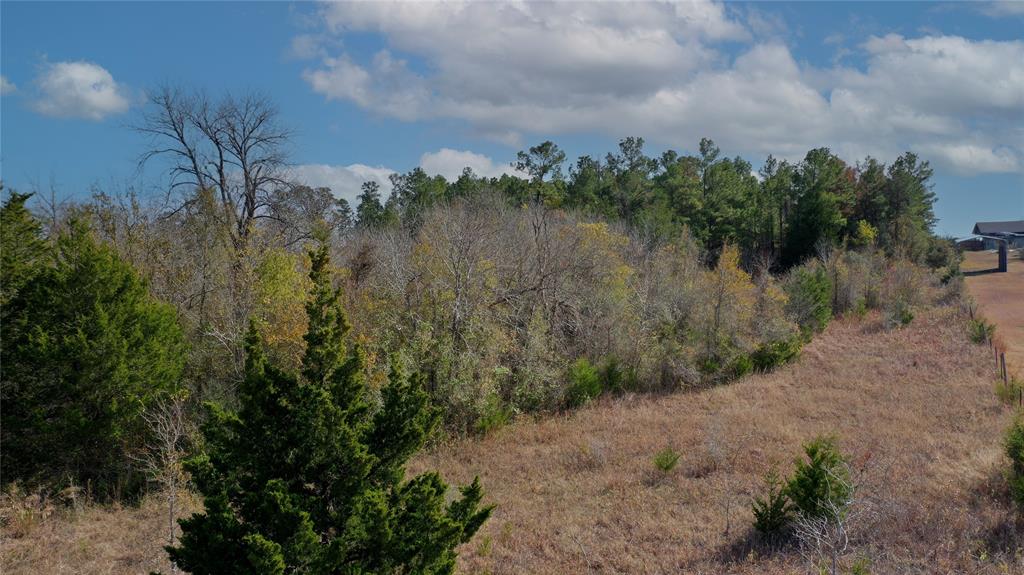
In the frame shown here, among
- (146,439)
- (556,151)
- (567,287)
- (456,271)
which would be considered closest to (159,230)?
(146,439)

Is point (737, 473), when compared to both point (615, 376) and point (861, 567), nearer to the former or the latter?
point (861, 567)

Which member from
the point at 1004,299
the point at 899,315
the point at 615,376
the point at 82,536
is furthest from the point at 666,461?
the point at 1004,299

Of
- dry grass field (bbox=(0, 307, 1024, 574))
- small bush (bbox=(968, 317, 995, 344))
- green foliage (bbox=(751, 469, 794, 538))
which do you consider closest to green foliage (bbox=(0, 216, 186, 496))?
dry grass field (bbox=(0, 307, 1024, 574))

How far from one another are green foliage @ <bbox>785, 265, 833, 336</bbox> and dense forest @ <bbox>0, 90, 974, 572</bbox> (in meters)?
0.19

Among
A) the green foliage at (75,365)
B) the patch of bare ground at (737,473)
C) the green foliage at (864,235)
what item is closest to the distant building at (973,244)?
the green foliage at (864,235)

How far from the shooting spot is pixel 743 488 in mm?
14961

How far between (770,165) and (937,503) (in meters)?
59.5

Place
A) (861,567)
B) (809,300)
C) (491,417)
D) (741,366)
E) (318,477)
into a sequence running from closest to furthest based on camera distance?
(318,477) → (861,567) → (491,417) → (741,366) → (809,300)

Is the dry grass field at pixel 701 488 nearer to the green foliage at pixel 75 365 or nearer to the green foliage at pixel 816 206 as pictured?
the green foliage at pixel 75 365

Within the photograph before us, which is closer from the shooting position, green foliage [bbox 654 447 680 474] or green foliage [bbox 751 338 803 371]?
green foliage [bbox 654 447 680 474]

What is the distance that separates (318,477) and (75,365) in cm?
1089

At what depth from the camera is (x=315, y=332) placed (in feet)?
23.3

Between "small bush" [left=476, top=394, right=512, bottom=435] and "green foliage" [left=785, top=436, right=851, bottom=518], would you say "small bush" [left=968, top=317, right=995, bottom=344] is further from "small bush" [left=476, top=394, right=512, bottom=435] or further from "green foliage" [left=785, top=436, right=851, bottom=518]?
"green foliage" [left=785, top=436, right=851, bottom=518]

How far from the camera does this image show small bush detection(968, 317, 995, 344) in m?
32.8
